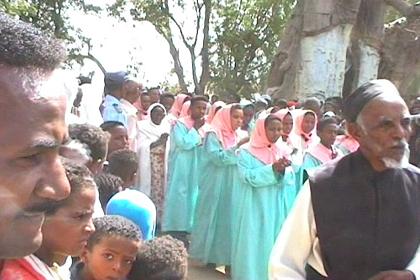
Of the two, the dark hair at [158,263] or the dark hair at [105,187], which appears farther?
the dark hair at [105,187]

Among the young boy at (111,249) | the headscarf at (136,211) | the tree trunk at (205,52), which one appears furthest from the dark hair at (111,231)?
the tree trunk at (205,52)

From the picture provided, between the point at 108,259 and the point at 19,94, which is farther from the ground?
the point at 19,94

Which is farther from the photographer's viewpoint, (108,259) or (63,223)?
(108,259)

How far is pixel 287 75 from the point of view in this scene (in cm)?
1313

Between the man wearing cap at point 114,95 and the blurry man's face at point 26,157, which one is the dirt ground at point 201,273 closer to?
the man wearing cap at point 114,95

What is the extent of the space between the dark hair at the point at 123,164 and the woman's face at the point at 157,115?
3.33m

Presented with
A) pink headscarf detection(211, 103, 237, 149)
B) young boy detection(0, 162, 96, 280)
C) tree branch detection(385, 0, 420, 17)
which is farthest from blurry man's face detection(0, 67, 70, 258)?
tree branch detection(385, 0, 420, 17)

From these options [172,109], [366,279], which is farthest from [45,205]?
[172,109]

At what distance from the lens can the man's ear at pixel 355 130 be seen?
2.67m

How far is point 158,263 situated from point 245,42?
20012 millimetres

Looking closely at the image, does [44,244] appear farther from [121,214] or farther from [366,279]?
[366,279]

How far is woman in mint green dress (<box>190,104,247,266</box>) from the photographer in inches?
275

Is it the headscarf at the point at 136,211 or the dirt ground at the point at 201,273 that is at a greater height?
the headscarf at the point at 136,211

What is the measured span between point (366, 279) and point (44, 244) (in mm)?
1203
